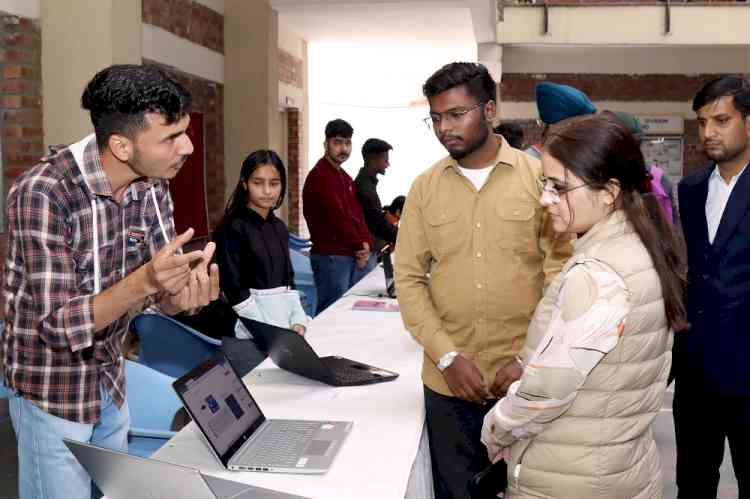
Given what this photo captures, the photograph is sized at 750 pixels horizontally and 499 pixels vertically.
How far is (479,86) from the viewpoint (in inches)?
82.7

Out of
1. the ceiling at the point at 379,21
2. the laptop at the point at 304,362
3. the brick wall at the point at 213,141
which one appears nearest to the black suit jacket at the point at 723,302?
the laptop at the point at 304,362

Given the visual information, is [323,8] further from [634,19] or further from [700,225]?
[700,225]

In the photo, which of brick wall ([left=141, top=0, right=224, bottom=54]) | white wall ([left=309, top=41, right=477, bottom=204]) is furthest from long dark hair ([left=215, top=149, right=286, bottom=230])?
white wall ([left=309, top=41, right=477, bottom=204])

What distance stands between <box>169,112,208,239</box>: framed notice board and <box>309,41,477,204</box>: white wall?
614 centimetres

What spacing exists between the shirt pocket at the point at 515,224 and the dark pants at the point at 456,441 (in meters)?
0.43

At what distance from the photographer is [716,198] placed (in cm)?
233

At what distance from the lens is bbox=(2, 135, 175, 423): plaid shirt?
155 centimetres

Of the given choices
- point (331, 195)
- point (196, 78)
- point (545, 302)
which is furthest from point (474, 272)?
point (196, 78)

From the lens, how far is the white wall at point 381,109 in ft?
44.3

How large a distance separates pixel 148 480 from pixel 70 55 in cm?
378

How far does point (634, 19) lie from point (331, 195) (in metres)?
4.82

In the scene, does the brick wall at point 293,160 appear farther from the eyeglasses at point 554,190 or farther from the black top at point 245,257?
the eyeglasses at point 554,190

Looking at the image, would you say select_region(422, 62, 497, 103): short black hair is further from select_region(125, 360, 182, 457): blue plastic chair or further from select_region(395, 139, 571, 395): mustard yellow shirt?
select_region(125, 360, 182, 457): blue plastic chair

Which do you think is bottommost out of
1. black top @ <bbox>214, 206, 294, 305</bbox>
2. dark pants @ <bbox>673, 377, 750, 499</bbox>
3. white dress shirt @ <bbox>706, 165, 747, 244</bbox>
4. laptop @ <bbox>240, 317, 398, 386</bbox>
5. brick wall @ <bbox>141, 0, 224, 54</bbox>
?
dark pants @ <bbox>673, 377, 750, 499</bbox>
